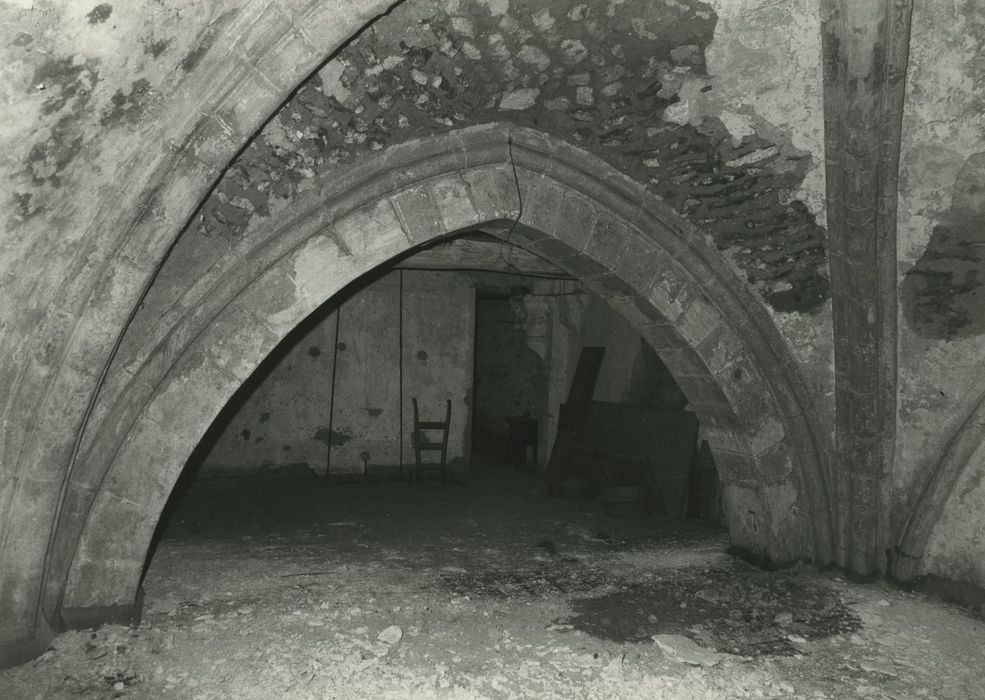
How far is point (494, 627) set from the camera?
301cm

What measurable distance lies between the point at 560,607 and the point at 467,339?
13.7 ft

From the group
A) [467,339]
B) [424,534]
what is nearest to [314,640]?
[424,534]

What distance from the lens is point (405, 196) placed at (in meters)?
3.12

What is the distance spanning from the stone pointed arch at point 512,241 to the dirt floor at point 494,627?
1.11ft

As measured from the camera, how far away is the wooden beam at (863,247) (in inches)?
109

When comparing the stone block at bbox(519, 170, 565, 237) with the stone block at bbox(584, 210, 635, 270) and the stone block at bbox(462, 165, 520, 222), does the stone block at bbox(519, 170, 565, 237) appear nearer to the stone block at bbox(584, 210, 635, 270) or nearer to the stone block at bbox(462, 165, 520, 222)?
the stone block at bbox(462, 165, 520, 222)

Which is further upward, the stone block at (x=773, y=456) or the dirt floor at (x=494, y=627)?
the stone block at (x=773, y=456)

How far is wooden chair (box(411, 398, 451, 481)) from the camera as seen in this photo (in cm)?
652

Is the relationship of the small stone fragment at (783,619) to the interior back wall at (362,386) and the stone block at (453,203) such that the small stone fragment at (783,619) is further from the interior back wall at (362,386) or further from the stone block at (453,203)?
the interior back wall at (362,386)

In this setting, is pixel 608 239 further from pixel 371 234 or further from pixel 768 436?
pixel 768 436

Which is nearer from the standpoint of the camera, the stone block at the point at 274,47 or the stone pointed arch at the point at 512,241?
the stone block at the point at 274,47

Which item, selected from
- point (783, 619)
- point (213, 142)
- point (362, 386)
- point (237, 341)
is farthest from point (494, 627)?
point (362, 386)

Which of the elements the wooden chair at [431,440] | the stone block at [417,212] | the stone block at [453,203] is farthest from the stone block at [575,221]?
the wooden chair at [431,440]

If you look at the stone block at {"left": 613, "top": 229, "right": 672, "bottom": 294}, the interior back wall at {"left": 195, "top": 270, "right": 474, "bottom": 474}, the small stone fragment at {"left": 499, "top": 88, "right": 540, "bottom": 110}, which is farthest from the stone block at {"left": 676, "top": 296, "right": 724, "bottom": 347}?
the interior back wall at {"left": 195, "top": 270, "right": 474, "bottom": 474}
